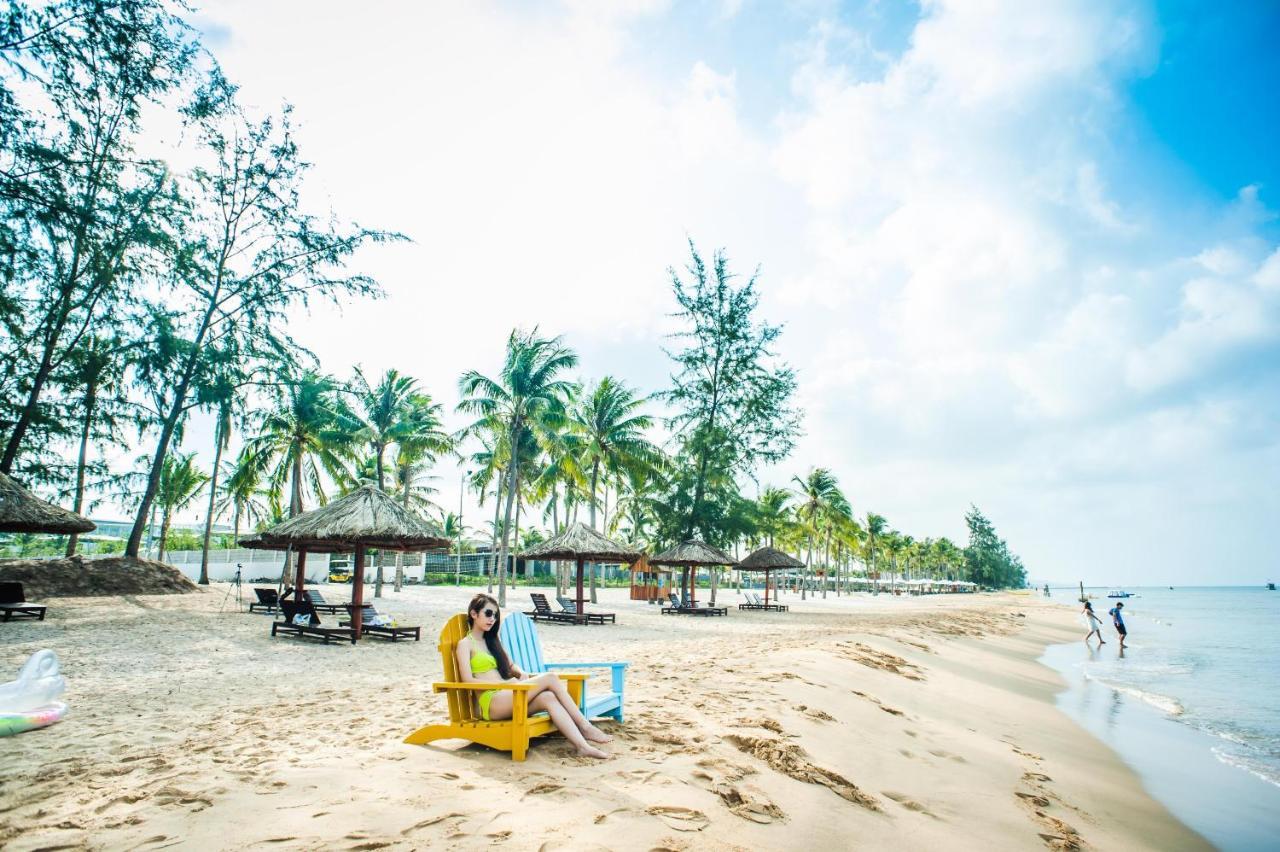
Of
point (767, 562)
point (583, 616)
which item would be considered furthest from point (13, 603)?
point (767, 562)

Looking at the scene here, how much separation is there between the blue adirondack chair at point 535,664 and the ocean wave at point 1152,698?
944 centimetres

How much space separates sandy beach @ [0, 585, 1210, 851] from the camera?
9.76ft

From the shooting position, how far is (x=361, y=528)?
1173cm

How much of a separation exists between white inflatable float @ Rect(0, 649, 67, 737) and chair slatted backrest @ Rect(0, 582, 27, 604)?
387 inches

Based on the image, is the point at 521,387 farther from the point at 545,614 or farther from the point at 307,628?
the point at 307,628

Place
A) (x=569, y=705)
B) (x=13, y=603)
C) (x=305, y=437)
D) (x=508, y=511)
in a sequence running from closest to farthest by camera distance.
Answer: (x=569, y=705) < (x=13, y=603) < (x=508, y=511) < (x=305, y=437)

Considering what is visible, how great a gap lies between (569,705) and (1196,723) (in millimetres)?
9726

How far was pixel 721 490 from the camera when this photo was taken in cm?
2464

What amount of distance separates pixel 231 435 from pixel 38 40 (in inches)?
774

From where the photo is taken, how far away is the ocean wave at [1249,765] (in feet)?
21.3

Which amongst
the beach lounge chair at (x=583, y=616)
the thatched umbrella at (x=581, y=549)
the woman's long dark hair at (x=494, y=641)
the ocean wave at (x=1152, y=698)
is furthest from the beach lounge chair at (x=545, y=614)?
the woman's long dark hair at (x=494, y=641)

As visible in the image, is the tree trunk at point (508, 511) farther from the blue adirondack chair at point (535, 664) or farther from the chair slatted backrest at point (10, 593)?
the blue adirondack chair at point (535, 664)

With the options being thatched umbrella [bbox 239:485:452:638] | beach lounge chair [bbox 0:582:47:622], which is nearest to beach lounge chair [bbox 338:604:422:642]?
thatched umbrella [bbox 239:485:452:638]

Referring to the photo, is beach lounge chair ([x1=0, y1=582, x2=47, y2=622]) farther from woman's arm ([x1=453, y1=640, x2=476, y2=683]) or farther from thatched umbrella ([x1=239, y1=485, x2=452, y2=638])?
woman's arm ([x1=453, y1=640, x2=476, y2=683])
